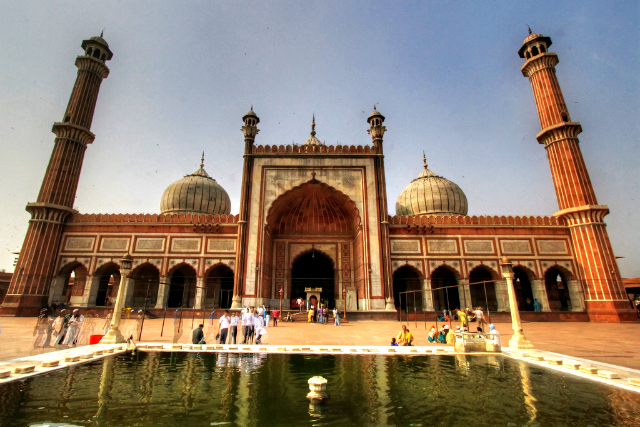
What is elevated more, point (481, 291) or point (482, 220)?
point (482, 220)

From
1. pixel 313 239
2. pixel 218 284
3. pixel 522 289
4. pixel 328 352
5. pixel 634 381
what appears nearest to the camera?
pixel 634 381

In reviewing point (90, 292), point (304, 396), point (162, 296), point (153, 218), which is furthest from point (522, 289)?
point (90, 292)

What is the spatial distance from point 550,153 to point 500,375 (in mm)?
18163

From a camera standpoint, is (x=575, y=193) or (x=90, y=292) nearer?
(x=90, y=292)

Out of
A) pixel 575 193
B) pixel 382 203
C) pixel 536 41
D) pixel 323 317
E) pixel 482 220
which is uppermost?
pixel 536 41

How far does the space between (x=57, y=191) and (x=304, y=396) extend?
20.3 meters

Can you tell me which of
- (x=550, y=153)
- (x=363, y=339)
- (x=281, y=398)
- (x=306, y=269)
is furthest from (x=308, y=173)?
(x=281, y=398)

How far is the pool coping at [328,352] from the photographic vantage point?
4485 mm

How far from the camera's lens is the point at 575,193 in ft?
56.5

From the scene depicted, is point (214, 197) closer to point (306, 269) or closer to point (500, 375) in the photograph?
point (306, 269)

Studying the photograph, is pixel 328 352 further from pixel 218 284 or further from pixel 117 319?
pixel 218 284

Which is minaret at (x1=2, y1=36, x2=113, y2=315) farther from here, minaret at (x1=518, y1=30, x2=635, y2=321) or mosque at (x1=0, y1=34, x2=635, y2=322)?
minaret at (x1=518, y1=30, x2=635, y2=321)

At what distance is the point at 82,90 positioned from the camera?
1980 cm

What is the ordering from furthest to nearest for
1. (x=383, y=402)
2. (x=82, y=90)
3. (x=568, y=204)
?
(x=82, y=90)
(x=568, y=204)
(x=383, y=402)
